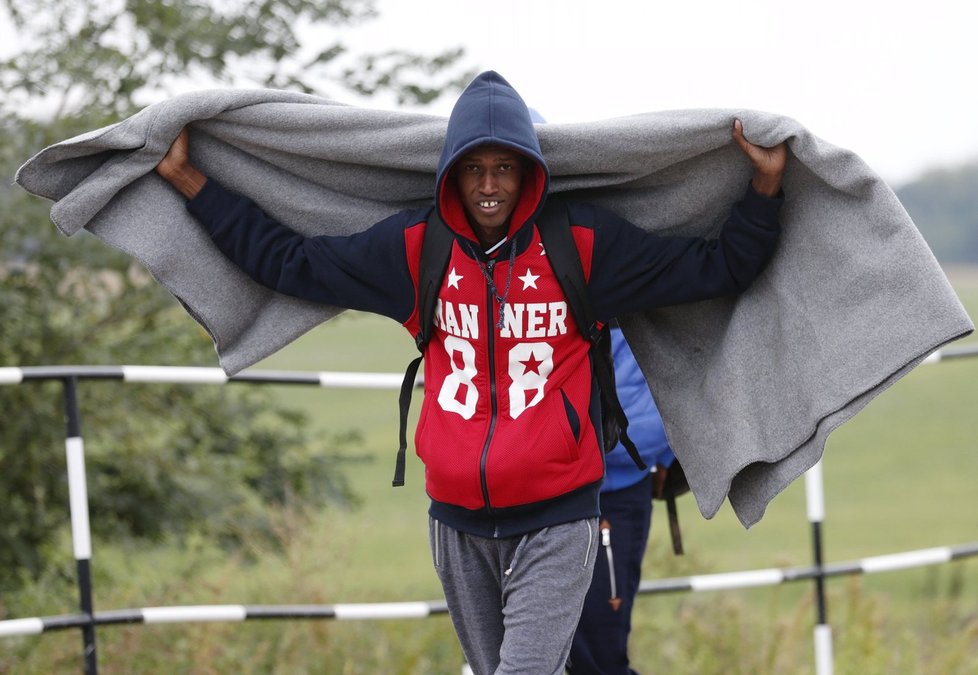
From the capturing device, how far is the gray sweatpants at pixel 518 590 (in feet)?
10.5

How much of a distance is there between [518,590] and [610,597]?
50cm

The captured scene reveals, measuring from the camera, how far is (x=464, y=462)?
321cm

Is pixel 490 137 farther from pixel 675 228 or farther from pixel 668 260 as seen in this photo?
pixel 675 228

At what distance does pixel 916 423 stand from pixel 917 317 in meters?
34.6

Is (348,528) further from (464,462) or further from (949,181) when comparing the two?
(949,181)

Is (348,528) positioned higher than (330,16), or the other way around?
(330,16)

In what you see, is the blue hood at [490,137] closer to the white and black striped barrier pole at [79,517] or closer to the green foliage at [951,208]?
the white and black striped barrier pole at [79,517]

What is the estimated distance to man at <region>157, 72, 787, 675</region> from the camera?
3191 millimetres

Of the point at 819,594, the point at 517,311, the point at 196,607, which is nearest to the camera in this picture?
the point at 517,311

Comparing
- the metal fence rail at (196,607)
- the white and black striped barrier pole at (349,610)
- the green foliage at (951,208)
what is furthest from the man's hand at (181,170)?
the green foliage at (951,208)

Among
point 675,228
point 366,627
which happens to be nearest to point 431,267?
point 675,228

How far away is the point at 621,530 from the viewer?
12.2ft

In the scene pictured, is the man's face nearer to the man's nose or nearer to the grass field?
the man's nose

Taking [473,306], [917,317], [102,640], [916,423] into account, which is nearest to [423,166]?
[473,306]
